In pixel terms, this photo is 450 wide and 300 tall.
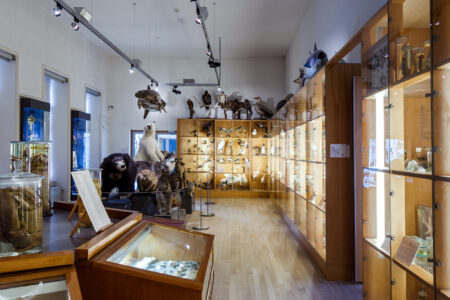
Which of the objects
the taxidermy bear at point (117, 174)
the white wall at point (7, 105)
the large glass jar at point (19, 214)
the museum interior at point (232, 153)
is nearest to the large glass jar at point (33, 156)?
the museum interior at point (232, 153)

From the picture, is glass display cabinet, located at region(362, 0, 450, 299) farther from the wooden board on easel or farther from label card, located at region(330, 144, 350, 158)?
the wooden board on easel

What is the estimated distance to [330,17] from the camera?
188 inches

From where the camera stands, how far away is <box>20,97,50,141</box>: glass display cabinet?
5.46m

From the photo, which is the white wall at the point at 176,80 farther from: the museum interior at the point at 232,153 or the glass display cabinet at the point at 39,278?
the glass display cabinet at the point at 39,278

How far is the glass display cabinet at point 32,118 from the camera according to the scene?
17.9ft

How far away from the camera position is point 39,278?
0.95 meters

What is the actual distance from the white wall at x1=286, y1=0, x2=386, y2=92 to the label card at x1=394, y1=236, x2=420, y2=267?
2497mm

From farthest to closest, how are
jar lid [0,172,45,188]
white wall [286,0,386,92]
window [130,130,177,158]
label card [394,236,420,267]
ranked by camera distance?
window [130,130,177,158], white wall [286,0,386,92], label card [394,236,420,267], jar lid [0,172,45,188]

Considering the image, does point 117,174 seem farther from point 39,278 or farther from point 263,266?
point 39,278

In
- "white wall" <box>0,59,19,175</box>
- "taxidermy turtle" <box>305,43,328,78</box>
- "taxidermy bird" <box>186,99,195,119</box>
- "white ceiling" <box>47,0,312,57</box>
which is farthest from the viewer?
"taxidermy bird" <box>186,99,195,119</box>

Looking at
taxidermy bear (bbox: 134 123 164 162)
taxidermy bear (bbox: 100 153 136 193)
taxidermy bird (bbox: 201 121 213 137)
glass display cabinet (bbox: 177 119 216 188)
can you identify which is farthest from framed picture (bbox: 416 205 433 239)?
taxidermy bird (bbox: 201 121 213 137)

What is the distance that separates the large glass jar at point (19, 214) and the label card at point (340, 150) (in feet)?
9.62

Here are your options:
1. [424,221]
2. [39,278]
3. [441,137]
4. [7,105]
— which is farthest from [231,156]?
[39,278]

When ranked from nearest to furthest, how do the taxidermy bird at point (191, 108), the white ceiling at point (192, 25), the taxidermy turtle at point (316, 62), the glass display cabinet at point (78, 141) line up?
1. the taxidermy turtle at point (316, 62)
2. the white ceiling at point (192, 25)
3. the glass display cabinet at point (78, 141)
4. the taxidermy bird at point (191, 108)
